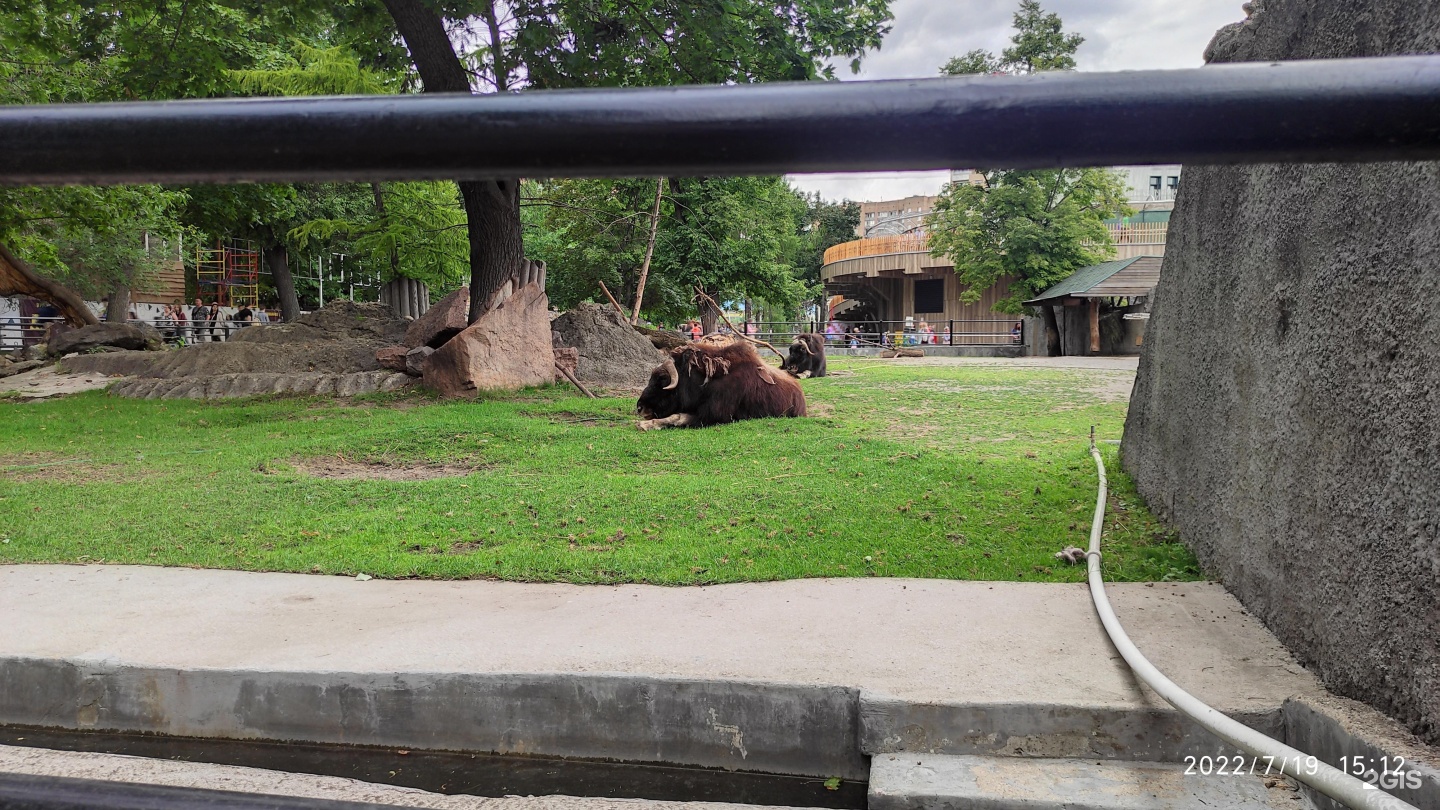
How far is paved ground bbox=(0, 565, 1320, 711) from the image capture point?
3.17 m

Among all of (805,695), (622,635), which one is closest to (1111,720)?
(805,695)

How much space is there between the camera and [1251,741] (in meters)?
2.17

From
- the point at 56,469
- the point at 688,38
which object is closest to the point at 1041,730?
the point at 56,469

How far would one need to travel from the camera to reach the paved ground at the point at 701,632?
3166mm

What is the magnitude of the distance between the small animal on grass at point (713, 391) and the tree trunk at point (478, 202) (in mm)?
4287

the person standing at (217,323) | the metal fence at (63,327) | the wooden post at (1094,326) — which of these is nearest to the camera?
the metal fence at (63,327)

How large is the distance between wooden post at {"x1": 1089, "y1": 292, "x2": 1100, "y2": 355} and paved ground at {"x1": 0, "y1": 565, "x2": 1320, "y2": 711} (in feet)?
88.9

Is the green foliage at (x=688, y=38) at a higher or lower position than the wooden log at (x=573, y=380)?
higher

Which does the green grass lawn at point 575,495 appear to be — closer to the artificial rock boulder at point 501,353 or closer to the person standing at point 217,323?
the artificial rock boulder at point 501,353

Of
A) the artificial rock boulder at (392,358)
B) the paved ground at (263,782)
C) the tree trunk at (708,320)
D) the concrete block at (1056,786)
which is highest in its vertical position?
the tree trunk at (708,320)

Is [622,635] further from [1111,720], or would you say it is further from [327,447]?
[327,447]

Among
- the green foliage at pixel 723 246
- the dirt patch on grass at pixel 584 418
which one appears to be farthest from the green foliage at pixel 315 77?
the green foliage at pixel 723 246

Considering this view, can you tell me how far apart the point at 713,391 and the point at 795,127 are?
33.4 feet

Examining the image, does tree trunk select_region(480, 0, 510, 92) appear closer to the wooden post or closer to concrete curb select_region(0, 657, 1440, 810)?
concrete curb select_region(0, 657, 1440, 810)
